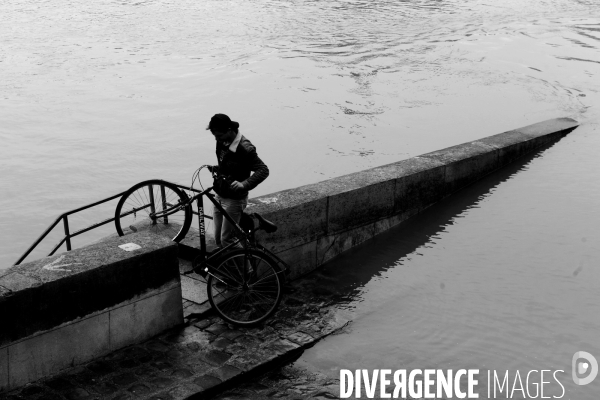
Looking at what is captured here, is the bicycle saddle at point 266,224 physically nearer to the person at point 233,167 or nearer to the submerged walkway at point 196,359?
the person at point 233,167

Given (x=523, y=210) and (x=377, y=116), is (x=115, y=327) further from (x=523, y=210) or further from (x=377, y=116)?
(x=377, y=116)

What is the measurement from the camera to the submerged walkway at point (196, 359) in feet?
18.1

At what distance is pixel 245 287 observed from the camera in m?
6.80

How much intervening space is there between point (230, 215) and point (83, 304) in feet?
6.18

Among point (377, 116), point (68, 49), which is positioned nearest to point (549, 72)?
point (377, 116)

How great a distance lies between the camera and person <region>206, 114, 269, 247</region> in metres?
6.71

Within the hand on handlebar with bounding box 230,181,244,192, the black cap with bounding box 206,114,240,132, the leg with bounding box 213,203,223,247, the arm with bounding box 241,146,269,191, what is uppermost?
the black cap with bounding box 206,114,240,132

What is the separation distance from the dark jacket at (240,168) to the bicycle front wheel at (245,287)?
2.22ft

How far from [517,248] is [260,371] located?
167 inches

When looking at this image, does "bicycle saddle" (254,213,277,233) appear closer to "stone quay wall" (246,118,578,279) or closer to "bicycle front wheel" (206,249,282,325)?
"bicycle front wheel" (206,249,282,325)

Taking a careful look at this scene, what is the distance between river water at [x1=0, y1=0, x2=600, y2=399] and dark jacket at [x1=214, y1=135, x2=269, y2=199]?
1708mm

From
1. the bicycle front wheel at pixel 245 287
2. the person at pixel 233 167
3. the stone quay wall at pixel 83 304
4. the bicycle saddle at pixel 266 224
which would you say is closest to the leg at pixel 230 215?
the person at pixel 233 167

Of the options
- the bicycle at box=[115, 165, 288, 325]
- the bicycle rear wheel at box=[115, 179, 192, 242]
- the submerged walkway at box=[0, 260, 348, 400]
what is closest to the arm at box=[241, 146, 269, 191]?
the bicycle at box=[115, 165, 288, 325]

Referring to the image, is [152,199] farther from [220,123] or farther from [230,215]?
[220,123]
